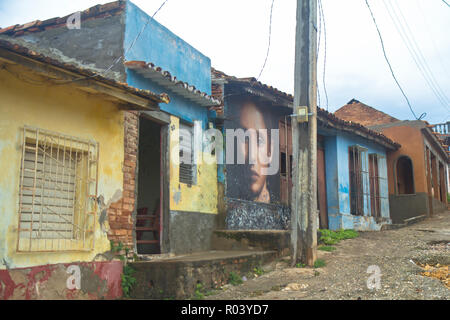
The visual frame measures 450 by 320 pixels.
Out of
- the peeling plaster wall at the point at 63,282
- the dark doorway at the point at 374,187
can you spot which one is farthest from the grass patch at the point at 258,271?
the dark doorway at the point at 374,187

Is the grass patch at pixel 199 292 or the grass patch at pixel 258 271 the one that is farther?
the grass patch at pixel 258 271

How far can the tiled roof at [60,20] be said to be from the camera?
7.28m

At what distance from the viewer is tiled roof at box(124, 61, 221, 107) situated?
22.5ft

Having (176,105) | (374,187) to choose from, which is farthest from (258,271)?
(374,187)

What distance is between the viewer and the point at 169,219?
7.62m

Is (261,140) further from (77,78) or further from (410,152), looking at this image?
(410,152)

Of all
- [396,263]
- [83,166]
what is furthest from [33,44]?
[396,263]

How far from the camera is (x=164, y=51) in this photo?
811cm

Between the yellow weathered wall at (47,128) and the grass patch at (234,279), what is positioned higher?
the yellow weathered wall at (47,128)

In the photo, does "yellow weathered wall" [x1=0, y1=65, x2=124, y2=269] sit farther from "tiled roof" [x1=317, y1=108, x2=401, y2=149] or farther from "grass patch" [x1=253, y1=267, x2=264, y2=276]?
"tiled roof" [x1=317, y1=108, x2=401, y2=149]

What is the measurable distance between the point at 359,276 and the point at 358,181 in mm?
7215

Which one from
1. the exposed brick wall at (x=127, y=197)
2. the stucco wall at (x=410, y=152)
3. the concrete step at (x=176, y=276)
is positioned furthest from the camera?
the stucco wall at (x=410, y=152)

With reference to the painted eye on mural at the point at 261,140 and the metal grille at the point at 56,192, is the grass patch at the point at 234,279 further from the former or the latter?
the painted eye on mural at the point at 261,140

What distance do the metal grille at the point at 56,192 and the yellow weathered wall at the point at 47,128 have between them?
0.28 feet
